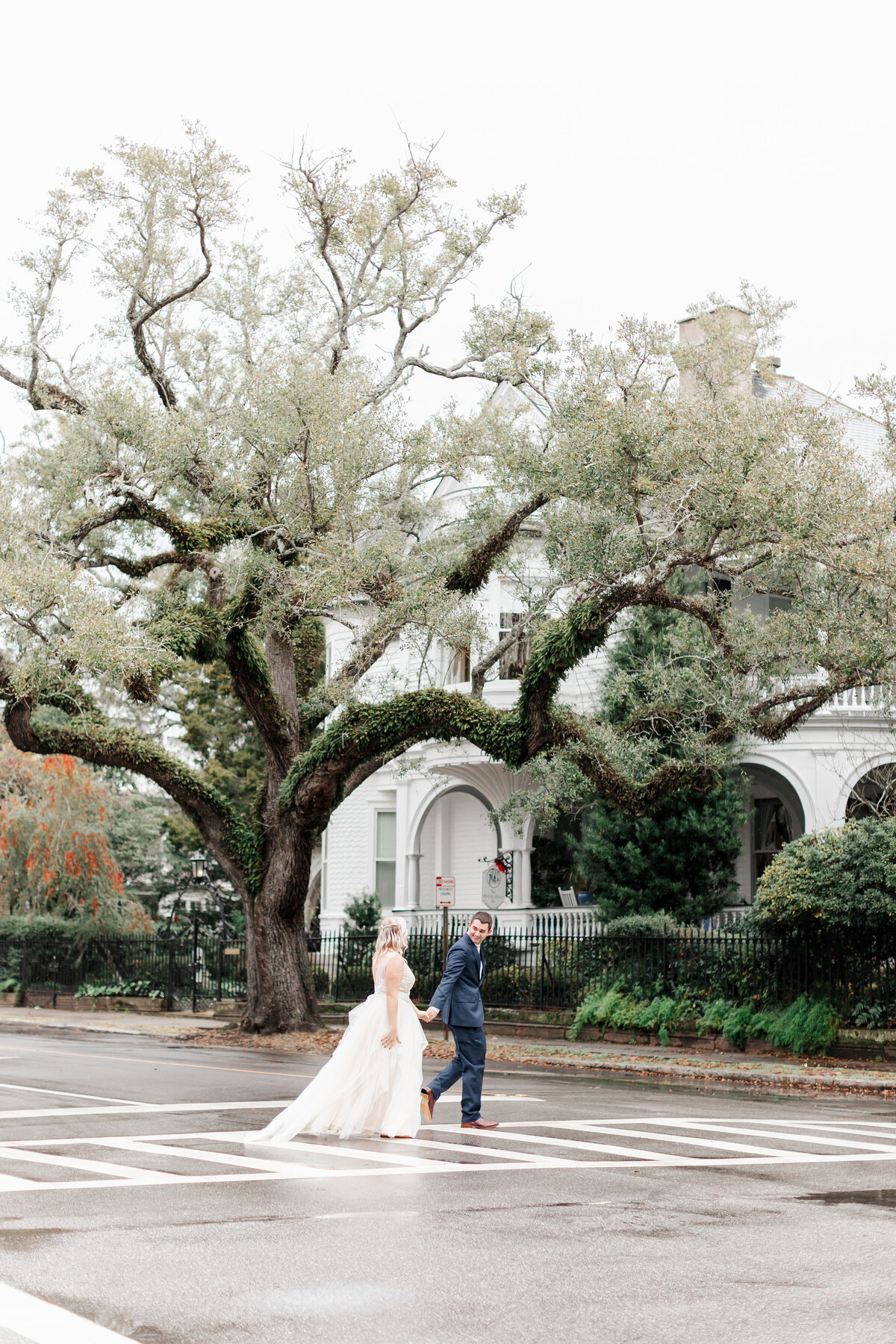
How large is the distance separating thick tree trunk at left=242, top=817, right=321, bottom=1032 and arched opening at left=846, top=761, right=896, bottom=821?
8393 millimetres

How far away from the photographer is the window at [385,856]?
3544 centimetres

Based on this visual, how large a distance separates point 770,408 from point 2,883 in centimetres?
2418

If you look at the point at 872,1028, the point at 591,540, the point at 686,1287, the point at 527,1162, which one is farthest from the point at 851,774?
the point at 686,1287

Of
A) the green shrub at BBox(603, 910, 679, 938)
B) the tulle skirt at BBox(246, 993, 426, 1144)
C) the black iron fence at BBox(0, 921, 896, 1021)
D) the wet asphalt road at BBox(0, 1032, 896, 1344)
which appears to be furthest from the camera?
the green shrub at BBox(603, 910, 679, 938)

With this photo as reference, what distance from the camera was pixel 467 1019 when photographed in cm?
1143

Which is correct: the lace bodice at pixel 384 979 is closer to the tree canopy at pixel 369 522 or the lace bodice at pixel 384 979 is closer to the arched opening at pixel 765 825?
the tree canopy at pixel 369 522

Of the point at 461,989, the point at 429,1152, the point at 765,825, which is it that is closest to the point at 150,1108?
the point at 461,989

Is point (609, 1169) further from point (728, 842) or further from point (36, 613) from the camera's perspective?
point (728, 842)

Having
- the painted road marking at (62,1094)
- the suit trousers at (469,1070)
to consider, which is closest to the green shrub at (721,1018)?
the suit trousers at (469,1070)

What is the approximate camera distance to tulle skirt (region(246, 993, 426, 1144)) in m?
10.4

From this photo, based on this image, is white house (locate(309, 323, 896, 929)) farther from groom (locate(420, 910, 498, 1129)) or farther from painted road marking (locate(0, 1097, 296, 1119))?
painted road marking (locate(0, 1097, 296, 1119))

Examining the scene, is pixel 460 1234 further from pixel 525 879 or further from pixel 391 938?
pixel 525 879

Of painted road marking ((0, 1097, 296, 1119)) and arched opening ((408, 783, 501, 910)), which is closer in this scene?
painted road marking ((0, 1097, 296, 1119))

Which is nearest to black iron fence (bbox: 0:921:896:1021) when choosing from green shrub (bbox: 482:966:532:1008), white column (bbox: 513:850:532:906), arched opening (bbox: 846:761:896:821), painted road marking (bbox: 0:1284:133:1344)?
green shrub (bbox: 482:966:532:1008)
